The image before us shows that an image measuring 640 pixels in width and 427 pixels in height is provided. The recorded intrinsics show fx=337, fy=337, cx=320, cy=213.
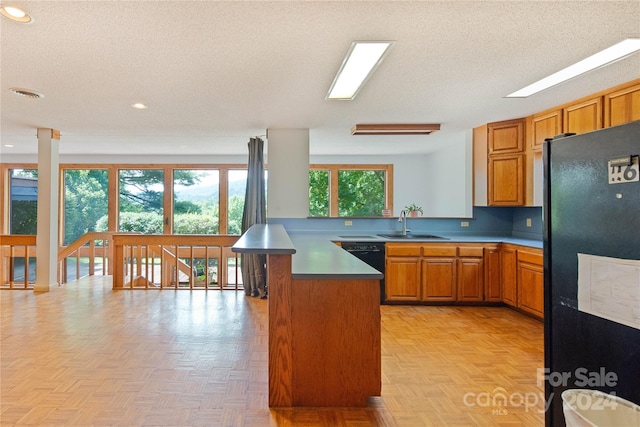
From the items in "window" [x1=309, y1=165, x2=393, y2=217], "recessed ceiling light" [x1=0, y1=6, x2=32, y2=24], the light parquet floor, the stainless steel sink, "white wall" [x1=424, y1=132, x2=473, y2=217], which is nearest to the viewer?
"recessed ceiling light" [x1=0, y1=6, x2=32, y2=24]

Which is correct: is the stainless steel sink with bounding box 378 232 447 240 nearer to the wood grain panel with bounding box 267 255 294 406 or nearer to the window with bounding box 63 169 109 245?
the wood grain panel with bounding box 267 255 294 406

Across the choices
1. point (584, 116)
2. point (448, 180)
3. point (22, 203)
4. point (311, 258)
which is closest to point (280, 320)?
point (311, 258)

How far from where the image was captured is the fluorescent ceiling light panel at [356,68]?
7.17 ft

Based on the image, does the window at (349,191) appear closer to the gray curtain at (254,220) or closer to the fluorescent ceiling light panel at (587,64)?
the gray curtain at (254,220)

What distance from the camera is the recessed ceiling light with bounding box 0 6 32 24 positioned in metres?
1.79

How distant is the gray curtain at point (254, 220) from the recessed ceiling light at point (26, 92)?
239 cm

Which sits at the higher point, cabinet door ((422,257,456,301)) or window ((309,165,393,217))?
window ((309,165,393,217))

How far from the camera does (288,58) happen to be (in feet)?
7.95

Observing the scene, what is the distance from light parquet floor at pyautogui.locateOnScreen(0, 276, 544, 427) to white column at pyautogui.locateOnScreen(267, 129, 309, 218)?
1.37 meters

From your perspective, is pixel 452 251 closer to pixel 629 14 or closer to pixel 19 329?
pixel 629 14

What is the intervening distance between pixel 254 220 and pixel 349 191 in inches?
121

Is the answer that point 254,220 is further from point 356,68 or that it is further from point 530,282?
point 530,282

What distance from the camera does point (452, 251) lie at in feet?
13.6

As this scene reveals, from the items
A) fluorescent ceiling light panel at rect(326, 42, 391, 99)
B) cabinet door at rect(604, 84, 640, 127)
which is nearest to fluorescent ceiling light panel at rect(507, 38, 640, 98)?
cabinet door at rect(604, 84, 640, 127)
